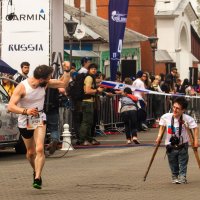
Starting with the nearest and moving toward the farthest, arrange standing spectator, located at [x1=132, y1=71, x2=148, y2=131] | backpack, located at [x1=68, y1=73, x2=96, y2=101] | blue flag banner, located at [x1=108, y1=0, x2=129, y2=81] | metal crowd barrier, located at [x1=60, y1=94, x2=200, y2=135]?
backpack, located at [x1=68, y1=73, x2=96, y2=101] → metal crowd barrier, located at [x1=60, y1=94, x2=200, y2=135] → standing spectator, located at [x1=132, y1=71, x2=148, y2=131] → blue flag banner, located at [x1=108, y1=0, x2=129, y2=81]

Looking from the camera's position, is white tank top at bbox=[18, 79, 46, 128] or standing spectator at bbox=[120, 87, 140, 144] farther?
standing spectator at bbox=[120, 87, 140, 144]

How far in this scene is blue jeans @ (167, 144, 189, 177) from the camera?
44.3 feet

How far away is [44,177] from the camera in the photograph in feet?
47.6

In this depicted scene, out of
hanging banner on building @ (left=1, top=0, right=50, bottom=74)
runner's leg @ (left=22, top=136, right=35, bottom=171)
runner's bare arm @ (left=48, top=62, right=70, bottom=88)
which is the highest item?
hanging banner on building @ (left=1, top=0, right=50, bottom=74)

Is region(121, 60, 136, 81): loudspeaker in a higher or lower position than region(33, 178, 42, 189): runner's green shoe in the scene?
higher

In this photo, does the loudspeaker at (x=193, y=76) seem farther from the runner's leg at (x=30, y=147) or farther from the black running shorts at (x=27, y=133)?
the black running shorts at (x=27, y=133)

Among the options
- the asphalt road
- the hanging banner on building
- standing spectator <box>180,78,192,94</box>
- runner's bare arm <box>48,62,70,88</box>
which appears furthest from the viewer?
standing spectator <box>180,78,192,94</box>

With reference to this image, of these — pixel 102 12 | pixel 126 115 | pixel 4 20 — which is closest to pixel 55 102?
pixel 126 115

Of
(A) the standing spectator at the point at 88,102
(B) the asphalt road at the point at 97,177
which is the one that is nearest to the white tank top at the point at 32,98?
(B) the asphalt road at the point at 97,177

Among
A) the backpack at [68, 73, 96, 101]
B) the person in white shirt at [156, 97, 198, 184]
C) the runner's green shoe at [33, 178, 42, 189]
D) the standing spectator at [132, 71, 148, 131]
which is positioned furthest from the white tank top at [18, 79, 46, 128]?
the standing spectator at [132, 71, 148, 131]

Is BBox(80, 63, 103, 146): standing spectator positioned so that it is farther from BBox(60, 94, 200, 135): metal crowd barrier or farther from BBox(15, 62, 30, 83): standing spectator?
BBox(15, 62, 30, 83): standing spectator

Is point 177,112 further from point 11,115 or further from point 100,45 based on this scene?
point 100,45

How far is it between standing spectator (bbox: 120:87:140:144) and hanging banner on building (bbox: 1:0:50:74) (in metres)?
2.39

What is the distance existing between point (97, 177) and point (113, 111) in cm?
1291
